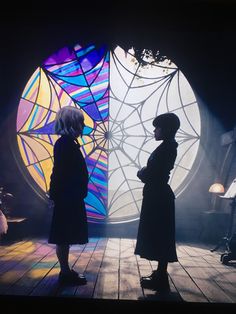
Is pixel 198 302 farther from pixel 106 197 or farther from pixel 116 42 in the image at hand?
pixel 116 42

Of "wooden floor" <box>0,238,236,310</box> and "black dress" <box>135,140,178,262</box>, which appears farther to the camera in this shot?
"black dress" <box>135,140,178,262</box>

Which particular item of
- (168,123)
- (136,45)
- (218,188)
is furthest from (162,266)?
(136,45)

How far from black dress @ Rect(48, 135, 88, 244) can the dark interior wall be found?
245cm

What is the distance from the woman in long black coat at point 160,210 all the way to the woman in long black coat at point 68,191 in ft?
1.68

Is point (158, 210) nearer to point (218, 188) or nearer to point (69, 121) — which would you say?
point (69, 121)

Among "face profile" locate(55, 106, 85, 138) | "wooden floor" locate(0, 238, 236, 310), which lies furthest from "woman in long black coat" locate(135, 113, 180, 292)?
"face profile" locate(55, 106, 85, 138)

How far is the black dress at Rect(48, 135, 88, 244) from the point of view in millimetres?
2262

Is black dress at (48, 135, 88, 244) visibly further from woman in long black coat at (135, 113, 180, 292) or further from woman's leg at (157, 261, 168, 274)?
woman's leg at (157, 261, 168, 274)

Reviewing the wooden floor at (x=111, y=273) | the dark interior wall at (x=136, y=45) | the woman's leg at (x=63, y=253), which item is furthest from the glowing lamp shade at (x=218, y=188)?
the woman's leg at (x=63, y=253)

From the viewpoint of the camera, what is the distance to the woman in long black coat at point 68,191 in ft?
7.44

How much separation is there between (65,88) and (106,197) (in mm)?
2004

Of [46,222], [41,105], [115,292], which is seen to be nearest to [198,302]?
[115,292]

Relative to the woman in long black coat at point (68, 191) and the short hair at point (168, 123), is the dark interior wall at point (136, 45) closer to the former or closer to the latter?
the woman in long black coat at point (68, 191)

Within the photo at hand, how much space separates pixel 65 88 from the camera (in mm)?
4824
